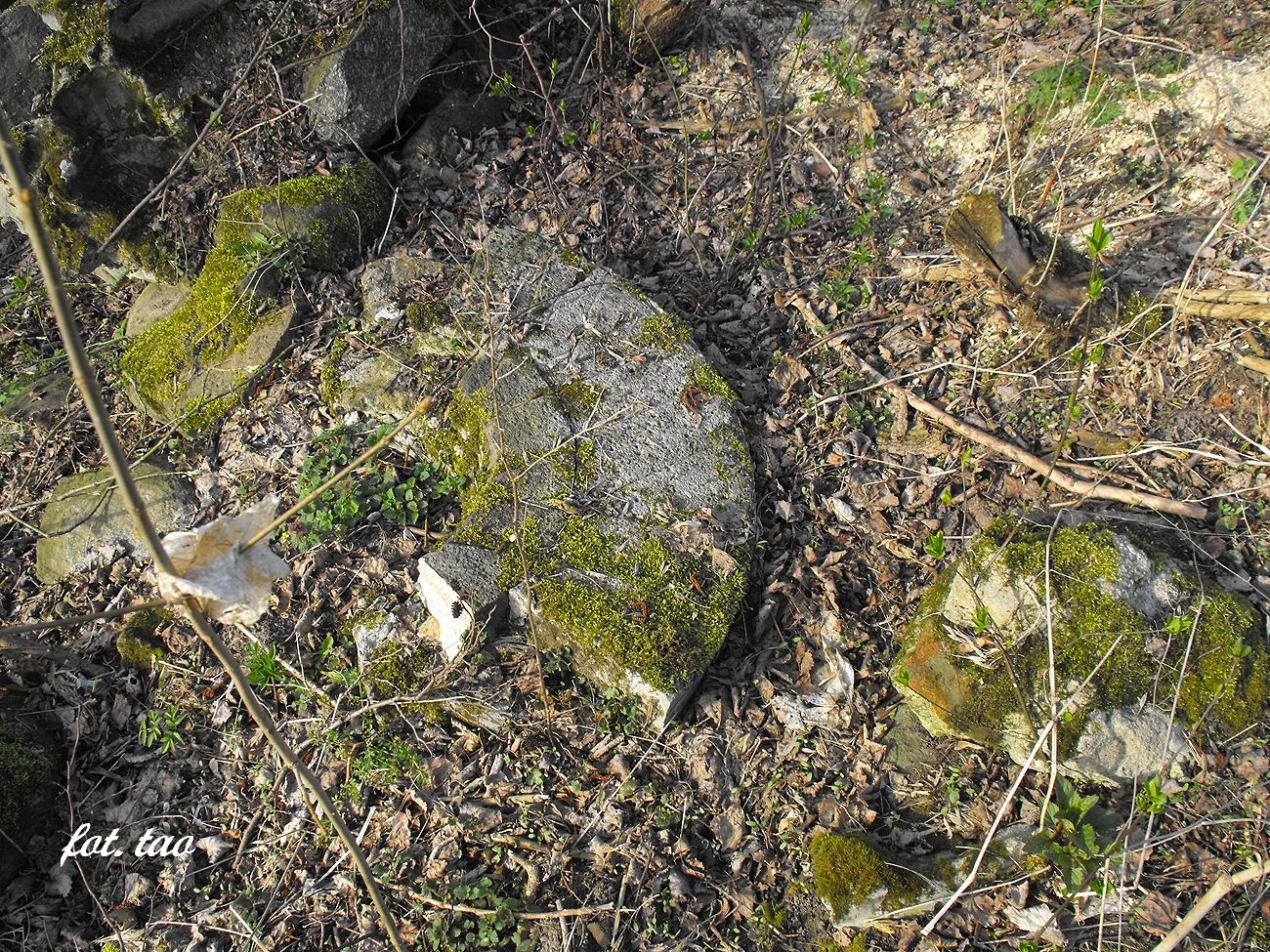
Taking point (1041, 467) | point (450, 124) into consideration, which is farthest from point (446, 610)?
point (450, 124)

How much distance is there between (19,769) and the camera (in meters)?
3.24

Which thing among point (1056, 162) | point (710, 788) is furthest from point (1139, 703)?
point (1056, 162)

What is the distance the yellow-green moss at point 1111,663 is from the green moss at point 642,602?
970mm

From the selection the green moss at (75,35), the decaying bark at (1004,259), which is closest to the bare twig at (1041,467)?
the decaying bark at (1004,259)

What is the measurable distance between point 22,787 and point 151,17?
14.0 feet

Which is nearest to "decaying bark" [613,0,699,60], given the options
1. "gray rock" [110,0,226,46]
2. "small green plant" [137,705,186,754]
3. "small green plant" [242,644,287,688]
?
"gray rock" [110,0,226,46]

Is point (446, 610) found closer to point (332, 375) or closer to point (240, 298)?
point (332, 375)

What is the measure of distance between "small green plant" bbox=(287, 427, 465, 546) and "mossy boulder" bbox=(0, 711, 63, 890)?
131 centimetres

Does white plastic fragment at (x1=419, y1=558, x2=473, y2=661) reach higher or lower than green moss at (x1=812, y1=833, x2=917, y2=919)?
higher

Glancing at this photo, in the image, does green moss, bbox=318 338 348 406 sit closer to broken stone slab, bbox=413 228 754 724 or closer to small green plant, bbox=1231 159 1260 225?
broken stone slab, bbox=413 228 754 724

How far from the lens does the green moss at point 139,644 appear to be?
11.8 feet

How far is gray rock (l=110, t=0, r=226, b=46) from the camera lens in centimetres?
459

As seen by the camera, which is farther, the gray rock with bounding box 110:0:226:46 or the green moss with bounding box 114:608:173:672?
the gray rock with bounding box 110:0:226:46

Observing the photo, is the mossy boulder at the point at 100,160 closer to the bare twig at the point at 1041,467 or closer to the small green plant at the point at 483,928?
the small green plant at the point at 483,928
